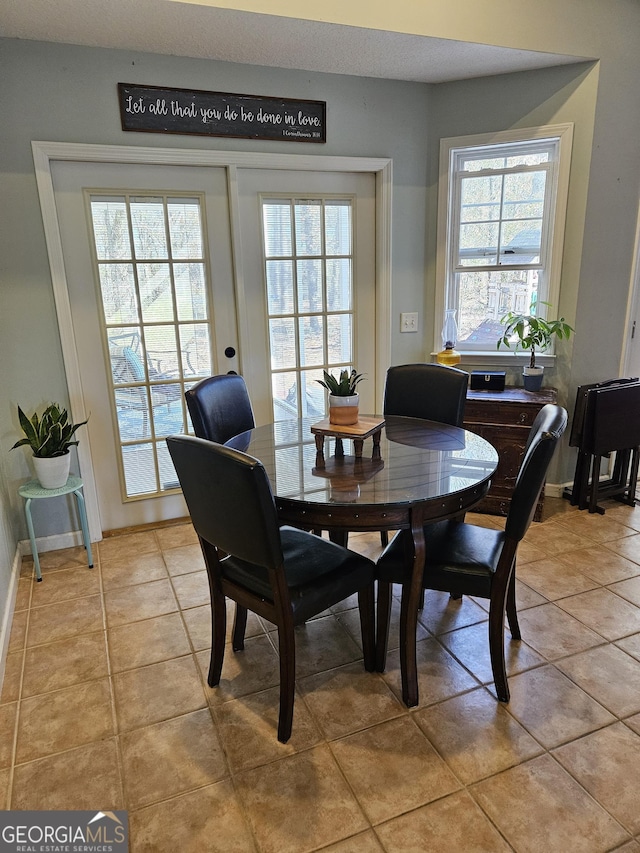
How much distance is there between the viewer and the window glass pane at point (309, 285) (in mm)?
3328

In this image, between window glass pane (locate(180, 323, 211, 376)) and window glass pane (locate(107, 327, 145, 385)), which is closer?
window glass pane (locate(107, 327, 145, 385))

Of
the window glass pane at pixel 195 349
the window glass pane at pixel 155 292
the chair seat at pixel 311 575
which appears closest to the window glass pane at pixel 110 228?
the window glass pane at pixel 155 292

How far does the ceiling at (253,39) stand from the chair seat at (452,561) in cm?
219

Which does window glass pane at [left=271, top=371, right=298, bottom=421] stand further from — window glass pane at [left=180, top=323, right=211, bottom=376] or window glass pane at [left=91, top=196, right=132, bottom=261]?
window glass pane at [left=91, top=196, right=132, bottom=261]

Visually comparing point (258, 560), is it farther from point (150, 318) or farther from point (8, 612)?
point (150, 318)

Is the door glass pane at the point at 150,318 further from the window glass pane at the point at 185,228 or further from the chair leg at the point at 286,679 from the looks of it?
the chair leg at the point at 286,679

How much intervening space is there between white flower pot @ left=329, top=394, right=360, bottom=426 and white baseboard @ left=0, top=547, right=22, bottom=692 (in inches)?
60.2

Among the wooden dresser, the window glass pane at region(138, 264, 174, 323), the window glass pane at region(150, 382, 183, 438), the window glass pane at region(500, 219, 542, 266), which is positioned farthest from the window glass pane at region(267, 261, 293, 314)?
the window glass pane at region(500, 219, 542, 266)

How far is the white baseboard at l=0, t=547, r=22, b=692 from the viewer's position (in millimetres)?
2115

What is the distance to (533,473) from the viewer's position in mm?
1671

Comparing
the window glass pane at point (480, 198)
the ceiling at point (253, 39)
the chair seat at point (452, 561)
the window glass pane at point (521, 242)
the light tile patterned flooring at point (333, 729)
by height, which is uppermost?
the ceiling at point (253, 39)

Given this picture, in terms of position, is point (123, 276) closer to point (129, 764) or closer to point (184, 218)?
point (184, 218)

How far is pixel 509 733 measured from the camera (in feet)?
5.71

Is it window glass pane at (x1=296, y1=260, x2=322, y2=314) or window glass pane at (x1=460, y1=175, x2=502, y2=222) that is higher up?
window glass pane at (x1=460, y1=175, x2=502, y2=222)
